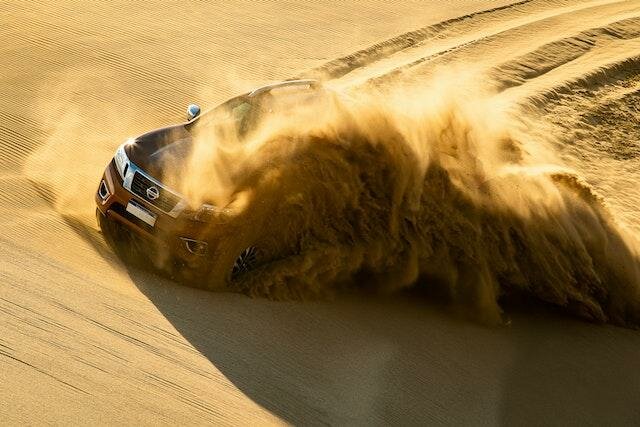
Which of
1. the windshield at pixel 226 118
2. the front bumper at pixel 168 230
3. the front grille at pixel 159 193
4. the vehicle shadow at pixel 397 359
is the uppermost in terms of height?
the windshield at pixel 226 118

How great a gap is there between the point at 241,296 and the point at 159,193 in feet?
3.78

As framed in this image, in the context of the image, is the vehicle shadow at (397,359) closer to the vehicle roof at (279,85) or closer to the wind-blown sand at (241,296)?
the wind-blown sand at (241,296)

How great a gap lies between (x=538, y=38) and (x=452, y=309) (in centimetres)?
818

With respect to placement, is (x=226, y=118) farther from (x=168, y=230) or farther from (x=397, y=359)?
(x=397, y=359)

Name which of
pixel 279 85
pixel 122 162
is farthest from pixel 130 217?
pixel 279 85

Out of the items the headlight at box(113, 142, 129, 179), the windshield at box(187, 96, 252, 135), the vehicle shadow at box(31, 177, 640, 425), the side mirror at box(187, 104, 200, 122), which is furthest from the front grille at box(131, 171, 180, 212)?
the side mirror at box(187, 104, 200, 122)

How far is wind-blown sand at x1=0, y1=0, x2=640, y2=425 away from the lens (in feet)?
22.7

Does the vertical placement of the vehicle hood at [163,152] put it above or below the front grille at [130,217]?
above

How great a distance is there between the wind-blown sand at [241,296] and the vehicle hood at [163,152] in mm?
866

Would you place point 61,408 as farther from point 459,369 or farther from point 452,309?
point 452,309

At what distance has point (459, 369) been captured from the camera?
8.23 m

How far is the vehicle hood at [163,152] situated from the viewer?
823cm

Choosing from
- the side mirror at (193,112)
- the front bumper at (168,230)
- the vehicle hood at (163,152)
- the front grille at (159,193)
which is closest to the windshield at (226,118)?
the side mirror at (193,112)

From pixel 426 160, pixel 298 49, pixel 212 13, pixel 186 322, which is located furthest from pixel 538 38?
pixel 186 322
